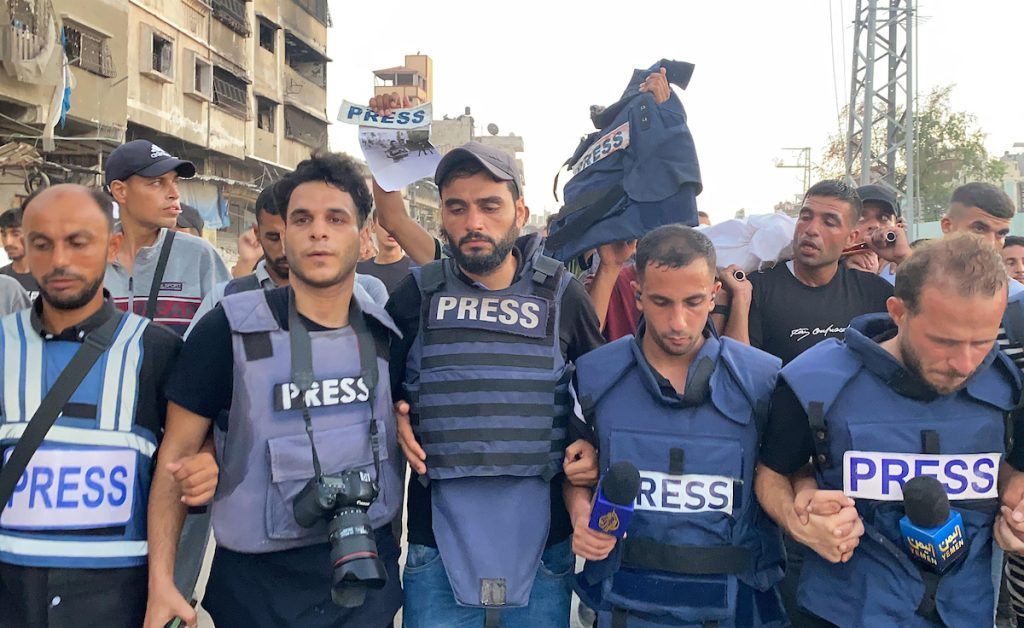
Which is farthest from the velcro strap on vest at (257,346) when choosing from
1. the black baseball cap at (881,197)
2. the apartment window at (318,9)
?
the apartment window at (318,9)

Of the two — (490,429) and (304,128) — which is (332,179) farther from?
(304,128)

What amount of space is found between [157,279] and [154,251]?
5.6 inches

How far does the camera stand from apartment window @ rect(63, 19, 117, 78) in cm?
1438

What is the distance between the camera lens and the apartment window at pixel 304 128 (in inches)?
1032

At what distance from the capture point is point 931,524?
1.75 meters

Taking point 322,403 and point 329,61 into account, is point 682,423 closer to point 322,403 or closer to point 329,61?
point 322,403

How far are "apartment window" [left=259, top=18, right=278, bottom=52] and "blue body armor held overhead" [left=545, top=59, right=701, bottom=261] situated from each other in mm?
24128

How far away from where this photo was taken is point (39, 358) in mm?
2004

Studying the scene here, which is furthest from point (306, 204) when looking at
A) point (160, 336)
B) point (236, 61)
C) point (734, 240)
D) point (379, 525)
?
point (236, 61)

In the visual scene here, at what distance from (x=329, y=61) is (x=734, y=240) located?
94.5 feet

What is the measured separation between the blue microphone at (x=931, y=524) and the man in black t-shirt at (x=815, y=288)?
1154mm

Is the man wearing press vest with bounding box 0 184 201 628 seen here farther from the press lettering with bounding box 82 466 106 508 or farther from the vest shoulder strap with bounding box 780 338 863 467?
the vest shoulder strap with bounding box 780 338 863 467

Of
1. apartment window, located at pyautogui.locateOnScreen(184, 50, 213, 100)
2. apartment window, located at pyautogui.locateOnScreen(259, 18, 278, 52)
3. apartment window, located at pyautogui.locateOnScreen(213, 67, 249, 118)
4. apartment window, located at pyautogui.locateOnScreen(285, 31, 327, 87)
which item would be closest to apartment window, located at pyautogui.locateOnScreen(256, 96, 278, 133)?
apartment window, located at pyautogui.locateOnScreen(213, 67, 249, 118)

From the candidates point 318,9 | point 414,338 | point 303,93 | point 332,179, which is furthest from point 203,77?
point 414,338
